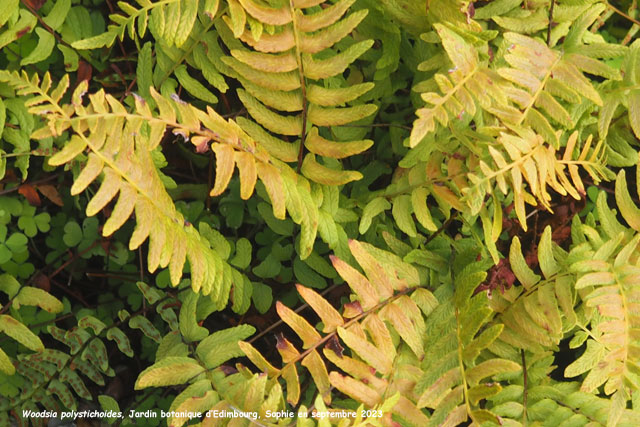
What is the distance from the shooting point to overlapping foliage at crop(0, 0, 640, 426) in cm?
117

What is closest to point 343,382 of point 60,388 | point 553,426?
point 553,426

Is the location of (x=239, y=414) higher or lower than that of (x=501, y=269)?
lower

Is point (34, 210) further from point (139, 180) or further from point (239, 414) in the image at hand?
point (239, 414)

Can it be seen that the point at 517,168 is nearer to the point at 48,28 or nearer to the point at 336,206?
the point at 336,206

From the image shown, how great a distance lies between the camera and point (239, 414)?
3.90 ft

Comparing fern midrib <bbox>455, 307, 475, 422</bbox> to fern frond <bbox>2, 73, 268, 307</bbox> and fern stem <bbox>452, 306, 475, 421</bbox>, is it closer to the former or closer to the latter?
fern stem <bbox>452, 306, 475, 421</bbox>

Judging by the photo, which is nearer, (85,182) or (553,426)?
(85,182)

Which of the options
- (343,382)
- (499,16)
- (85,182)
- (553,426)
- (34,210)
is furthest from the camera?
(34,210)

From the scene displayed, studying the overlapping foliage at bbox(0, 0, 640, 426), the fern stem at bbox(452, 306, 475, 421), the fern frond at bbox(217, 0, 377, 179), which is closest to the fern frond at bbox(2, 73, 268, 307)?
the overlapping foliage at bbox(0, 0, 640, 426)

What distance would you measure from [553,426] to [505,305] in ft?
0.86

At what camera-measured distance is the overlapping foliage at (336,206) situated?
1171 millimetres

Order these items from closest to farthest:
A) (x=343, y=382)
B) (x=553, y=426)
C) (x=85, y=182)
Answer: (x=85, y=182) < (x=343, y=382) < (x=553, y=426)

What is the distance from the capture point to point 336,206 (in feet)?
4.68

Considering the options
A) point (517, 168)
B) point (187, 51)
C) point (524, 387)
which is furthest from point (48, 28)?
point (524, 387)
